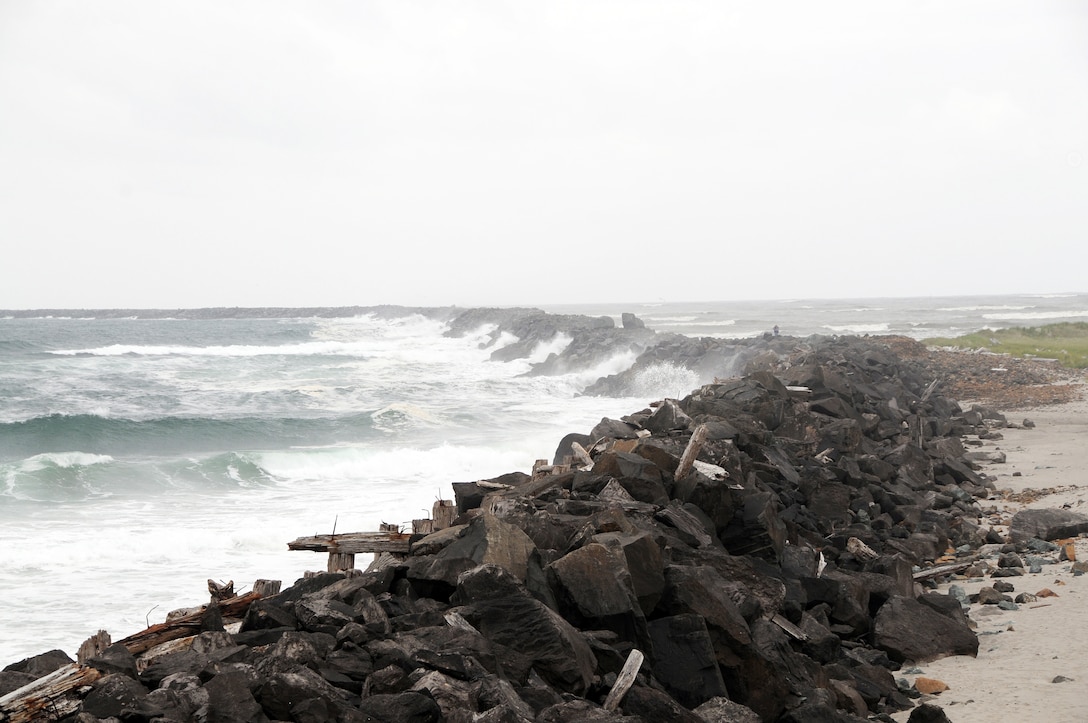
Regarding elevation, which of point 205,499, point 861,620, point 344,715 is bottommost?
point 205,499

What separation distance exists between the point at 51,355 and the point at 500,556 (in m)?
60.3

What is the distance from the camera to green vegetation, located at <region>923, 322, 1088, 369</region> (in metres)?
33.2

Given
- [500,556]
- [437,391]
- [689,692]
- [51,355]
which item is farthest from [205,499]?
[51,355]

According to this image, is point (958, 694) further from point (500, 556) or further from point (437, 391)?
point (437, 391)

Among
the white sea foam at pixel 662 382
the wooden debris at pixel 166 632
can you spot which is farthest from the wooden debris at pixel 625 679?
the white sea foam at pixel 662 382

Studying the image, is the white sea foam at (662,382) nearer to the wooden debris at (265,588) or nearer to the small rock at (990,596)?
the small rock at (990,596)

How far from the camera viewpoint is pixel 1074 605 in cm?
794

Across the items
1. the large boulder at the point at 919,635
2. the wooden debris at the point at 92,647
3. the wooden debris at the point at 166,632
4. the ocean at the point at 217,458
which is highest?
the wooden debris at the point at 92,647

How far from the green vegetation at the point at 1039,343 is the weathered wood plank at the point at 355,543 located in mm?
30449

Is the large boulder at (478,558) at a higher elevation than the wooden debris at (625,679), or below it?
higher

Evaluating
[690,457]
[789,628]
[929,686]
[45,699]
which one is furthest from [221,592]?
[929,686]

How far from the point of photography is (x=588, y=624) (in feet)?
19.0

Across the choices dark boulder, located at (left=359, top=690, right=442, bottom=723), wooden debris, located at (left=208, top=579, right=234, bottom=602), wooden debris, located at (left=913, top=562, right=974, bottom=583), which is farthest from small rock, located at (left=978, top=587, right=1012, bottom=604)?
wooden debris, located at (left=208, top=579, right=234, bottom=602)

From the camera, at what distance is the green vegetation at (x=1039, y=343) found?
33219mm
